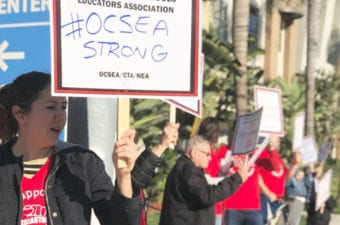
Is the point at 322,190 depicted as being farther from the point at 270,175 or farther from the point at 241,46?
the point at 241,46

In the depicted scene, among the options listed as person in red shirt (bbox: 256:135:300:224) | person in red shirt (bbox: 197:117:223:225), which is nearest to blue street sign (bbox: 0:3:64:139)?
person in red shirt (bbox: 197:117:223:225)

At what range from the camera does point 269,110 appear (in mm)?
8234

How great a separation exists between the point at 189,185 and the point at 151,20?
249cm

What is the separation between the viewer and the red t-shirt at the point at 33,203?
116 inches

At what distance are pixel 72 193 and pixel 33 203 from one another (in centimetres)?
15

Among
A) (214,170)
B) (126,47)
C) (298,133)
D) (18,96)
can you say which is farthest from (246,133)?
(18,96)

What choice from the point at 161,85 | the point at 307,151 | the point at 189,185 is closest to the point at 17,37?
the point at 161,85

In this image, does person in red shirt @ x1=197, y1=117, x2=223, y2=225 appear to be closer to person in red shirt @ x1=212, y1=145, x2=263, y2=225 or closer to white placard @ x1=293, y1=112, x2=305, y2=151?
person in red shirt @ x1=212, y1=145, x2=263, y2=225

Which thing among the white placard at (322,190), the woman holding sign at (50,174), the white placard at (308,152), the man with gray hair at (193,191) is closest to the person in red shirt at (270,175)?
the white placard at (322,190)

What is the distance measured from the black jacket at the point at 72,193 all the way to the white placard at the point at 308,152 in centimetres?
737

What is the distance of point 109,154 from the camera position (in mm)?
4254

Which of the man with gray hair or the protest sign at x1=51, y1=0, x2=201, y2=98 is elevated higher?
the protest sign at x1=51, y1=0, x2=201, y2=98

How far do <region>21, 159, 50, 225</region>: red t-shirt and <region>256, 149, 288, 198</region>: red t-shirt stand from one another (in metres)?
5.91

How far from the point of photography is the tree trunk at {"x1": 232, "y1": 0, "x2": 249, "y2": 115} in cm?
1396
